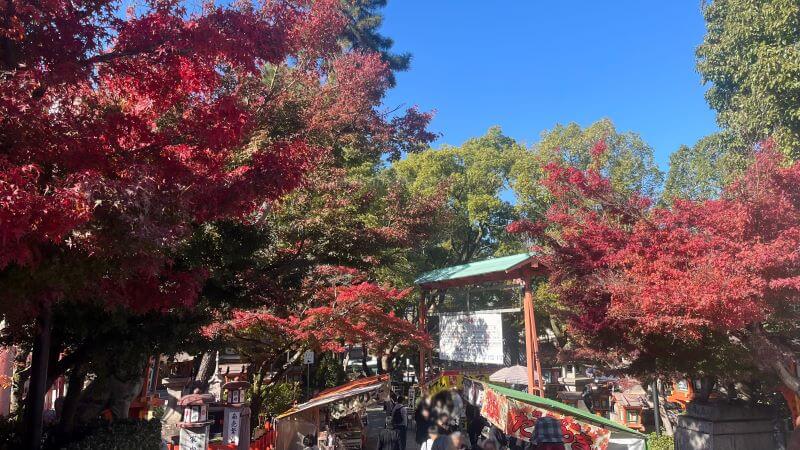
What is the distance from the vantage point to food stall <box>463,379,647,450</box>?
739cm

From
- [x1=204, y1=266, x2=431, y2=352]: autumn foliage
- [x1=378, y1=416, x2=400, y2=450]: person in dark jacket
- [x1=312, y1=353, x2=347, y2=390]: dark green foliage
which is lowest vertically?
[x1=378, y1=416, x2=400, y2=450]: person in dark jacket

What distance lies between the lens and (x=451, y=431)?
831 cm

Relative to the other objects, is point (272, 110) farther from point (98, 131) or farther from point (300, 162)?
point (98, 131)

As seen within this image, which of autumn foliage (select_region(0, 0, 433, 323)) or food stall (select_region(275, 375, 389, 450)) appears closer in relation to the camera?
autumn foliage (select_region(0, 0, 433, 323))

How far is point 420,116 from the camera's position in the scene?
1538 cm

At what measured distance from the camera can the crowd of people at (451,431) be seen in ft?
21.7

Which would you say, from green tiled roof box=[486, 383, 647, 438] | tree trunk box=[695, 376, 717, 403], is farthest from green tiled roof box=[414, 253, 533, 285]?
green tiled roof box=[486, 383, 647, 438]

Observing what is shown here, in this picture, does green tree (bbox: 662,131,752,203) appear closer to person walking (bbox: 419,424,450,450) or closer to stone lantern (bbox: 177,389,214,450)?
person walking (bbox: 419,424,450,450)

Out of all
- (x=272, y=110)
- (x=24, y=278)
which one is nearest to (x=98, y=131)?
(x=24, y=278)

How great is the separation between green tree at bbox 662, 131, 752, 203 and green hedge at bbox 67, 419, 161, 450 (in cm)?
1487

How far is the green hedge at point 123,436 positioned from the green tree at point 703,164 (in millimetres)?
14872

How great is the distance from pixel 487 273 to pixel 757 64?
8.91 meters

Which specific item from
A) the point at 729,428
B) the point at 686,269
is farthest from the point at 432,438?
the point at 729,428

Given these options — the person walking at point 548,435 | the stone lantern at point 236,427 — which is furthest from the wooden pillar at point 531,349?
the stone lantern at point 236,427
